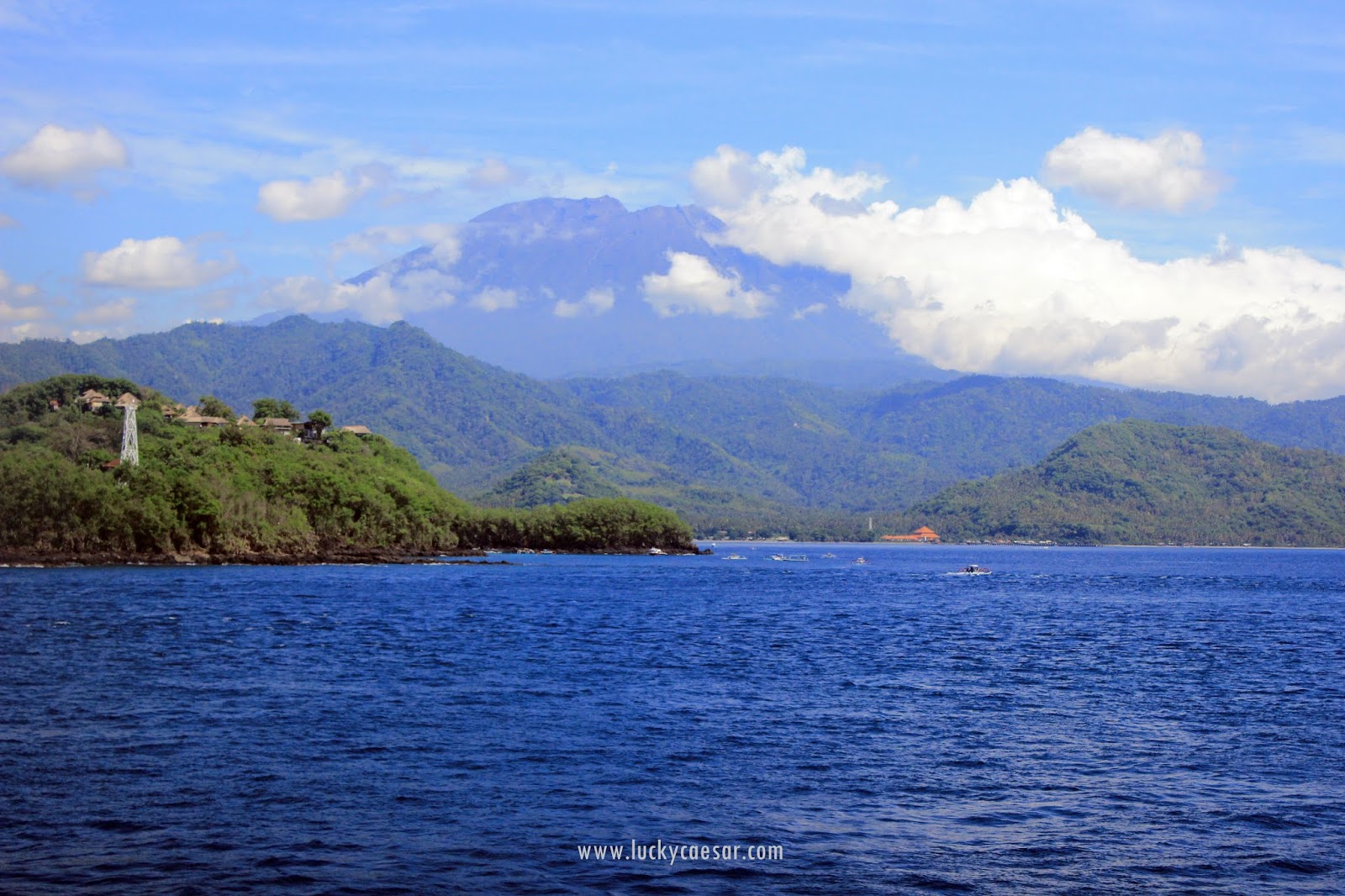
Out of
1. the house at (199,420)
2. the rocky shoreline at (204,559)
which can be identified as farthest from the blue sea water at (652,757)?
the house at (199,420)

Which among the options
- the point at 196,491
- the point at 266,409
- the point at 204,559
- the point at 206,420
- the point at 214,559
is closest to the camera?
the point at 196,491

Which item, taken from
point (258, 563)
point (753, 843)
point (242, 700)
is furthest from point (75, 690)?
point (258, 563)

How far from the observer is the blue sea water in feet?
68.5

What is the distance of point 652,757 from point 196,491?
10142 cm

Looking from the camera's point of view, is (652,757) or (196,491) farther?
(196,491)

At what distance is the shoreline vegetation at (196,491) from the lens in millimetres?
110062

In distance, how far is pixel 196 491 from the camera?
119m

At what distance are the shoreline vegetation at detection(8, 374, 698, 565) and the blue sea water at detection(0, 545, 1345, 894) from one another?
50.5 meters

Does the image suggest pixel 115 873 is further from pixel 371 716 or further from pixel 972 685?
pixel 972 685

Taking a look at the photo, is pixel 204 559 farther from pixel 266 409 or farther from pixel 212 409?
pixel 266 409

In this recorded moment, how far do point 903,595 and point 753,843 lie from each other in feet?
264

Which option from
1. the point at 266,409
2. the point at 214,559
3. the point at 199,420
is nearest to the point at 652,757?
the point at 214,559

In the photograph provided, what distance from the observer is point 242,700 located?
36.9 m

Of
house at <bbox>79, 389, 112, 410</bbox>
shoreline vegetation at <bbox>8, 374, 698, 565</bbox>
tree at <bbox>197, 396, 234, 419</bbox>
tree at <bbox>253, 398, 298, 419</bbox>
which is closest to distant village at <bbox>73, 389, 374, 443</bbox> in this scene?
house at <bbox>79, 389, 112, 410</bbox>
